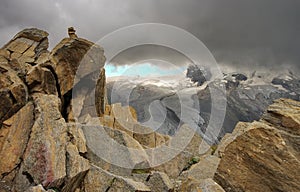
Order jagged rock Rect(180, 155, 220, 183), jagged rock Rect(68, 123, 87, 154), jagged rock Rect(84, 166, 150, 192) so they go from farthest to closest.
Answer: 1. jagged rock Rect(180, 155, 220, 183)
2. jagged rock Rect(68, 123, 87, 154)
3. jagged rock Rect(84, 166, 150, 192)

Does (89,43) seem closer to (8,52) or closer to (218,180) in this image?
(8,52)

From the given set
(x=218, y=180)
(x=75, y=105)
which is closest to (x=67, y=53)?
(x=75, y=105)

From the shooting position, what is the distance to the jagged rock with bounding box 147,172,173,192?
84.4ft

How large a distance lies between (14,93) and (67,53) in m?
11.4

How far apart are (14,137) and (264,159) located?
2167 centimetres

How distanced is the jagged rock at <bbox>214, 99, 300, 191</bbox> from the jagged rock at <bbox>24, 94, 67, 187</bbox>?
13.3 metres

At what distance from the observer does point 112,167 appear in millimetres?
27688

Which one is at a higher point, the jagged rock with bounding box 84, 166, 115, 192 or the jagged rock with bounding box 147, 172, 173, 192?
the jagged rock with bounding box 147, 172, 173, 192

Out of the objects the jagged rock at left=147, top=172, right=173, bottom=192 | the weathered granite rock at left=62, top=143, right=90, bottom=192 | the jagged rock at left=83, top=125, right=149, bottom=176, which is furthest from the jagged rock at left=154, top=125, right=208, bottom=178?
the weathered granite rock at left=62, top=143, right=90, bottom=192

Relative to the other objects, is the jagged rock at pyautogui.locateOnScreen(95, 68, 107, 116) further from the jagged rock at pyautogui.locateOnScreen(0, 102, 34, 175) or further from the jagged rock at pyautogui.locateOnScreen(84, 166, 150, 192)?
the jagged rock at pyautogui.locateOnScreen(84, 166, 150, 192)

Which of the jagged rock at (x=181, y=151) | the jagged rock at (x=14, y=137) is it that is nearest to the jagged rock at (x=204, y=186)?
the jagged rock at (x=181, y=151)

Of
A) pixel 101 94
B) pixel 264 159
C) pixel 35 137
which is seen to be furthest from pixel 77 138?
pixel 101 94

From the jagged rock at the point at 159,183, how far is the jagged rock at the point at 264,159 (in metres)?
4.29

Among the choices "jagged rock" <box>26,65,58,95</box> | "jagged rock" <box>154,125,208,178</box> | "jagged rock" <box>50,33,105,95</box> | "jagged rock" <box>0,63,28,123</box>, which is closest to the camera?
"jagged rock" <box>0,63,28,123</box>
